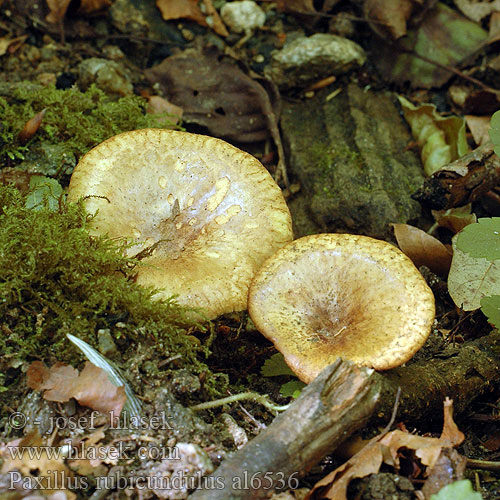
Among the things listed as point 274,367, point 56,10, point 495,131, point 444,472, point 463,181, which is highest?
point 495,131

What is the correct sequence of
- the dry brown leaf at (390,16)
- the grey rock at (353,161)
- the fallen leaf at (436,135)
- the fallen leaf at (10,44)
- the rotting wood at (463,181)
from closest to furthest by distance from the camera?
the rotting wood at (463,181) → the grey rock at (353,161) → the fallen leaf at (436,135) → the fallen leaf at (10,44) → the dry brown leaf at (390,16)

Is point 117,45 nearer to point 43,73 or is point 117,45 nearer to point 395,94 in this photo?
point 43,73

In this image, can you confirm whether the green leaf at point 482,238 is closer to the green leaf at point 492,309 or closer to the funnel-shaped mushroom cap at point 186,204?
the green leaf at point 492,309

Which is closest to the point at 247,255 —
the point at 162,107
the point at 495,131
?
the point at 495,131

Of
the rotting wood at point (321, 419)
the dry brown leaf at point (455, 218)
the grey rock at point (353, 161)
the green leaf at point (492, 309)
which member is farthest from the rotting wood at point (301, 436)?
the grey rock at point (353, 161)

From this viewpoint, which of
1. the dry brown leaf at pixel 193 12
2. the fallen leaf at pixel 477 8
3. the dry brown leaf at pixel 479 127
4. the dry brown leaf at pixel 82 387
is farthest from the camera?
the dry brown leaf at pixel 193 12

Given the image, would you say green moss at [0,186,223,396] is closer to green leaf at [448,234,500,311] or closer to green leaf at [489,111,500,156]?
green leaf at [448,234,500,311]

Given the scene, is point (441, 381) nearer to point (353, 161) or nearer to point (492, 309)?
point (492, 309)
